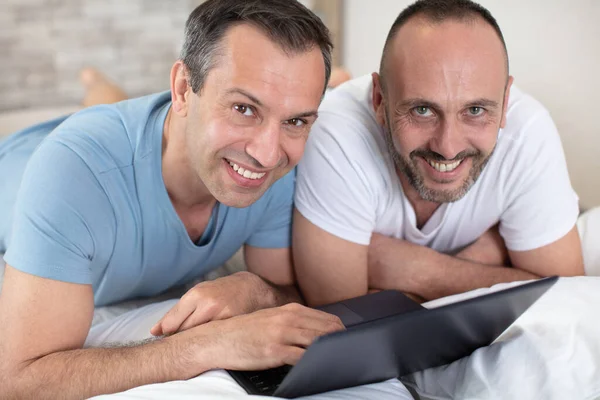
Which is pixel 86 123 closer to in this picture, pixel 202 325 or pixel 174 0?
pixel 202 325

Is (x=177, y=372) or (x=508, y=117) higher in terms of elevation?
(x=508, y=117)

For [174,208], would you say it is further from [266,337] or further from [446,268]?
[446,268]

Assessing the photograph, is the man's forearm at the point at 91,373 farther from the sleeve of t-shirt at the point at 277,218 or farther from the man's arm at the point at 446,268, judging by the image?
the man's arm at the point at 446,268

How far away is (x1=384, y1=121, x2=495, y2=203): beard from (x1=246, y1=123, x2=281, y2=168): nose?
0.30m

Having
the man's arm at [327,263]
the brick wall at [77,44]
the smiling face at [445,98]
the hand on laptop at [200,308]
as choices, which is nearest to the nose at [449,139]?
the smiling face at [445,98]

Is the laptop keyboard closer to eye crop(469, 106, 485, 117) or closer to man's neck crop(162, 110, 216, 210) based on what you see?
man's neck crop(162, 110, 216, 210)

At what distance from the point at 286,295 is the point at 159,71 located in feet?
5.80

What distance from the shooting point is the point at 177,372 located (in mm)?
1018

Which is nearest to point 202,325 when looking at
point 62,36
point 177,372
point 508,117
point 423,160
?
point 177,372

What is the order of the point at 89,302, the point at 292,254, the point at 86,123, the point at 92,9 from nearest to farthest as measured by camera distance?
the point at 89,302, the point at 86,123, the point at 292,254, the point at 92,9

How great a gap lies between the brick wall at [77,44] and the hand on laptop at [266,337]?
2.01 meters

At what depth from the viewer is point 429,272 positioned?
147 centimetres

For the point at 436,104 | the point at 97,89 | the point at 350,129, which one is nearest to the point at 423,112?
the point at 436,104

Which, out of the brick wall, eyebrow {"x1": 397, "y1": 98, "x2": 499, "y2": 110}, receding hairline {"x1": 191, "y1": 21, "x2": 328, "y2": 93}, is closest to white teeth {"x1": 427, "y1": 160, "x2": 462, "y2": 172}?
eyebrow {"x1": 397, "y1": 98, "x2": 499, "y2": 110}
